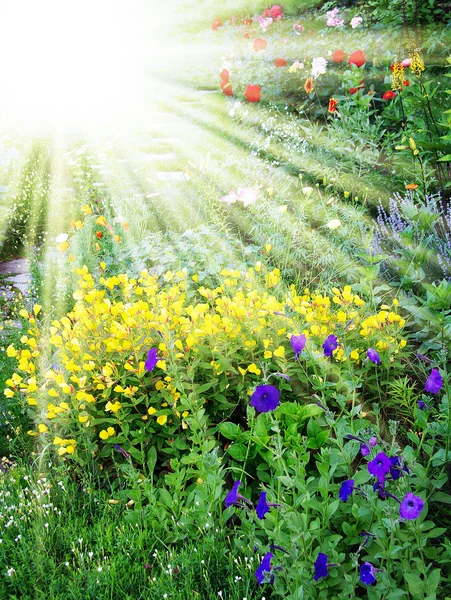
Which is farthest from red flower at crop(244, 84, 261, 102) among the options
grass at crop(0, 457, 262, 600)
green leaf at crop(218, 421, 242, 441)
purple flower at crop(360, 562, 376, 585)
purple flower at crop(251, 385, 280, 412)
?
purple flower at crop(360, 562, 376, 585)

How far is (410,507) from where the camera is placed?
4.45 ft

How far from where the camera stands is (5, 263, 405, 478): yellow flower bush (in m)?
2.25

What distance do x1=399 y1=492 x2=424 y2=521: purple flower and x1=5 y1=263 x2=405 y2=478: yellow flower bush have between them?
2.74 feet

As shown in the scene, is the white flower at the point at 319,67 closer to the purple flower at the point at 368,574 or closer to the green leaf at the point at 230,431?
the green leaf at the point at 230,431

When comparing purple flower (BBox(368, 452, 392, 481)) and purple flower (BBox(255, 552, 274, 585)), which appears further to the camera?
purple flower (BBox(255, 552, 274, 585))

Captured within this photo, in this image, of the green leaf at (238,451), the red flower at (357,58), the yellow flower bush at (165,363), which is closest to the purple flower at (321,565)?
the green leaf at (238,451)

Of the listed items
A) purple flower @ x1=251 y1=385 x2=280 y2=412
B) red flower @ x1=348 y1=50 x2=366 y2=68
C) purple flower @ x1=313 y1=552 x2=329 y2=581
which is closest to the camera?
purple flower @ x1=313 y1=552 x2=329 y2=581

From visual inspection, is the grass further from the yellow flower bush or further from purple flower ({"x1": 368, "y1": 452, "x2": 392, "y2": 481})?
purple flower ({"x1": 368, "y1": 452, "x2": 392, "y2": 481})

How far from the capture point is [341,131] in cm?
475

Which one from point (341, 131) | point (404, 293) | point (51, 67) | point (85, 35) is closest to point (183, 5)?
point (85, 35)

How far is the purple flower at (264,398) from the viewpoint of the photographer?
1.60 metres

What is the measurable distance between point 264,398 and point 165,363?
0.65m

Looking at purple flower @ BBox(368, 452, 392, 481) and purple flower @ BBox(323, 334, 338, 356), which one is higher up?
purple flower @ BBox(323, 334, 338, 356)

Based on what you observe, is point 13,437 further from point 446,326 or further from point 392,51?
point 392,51
